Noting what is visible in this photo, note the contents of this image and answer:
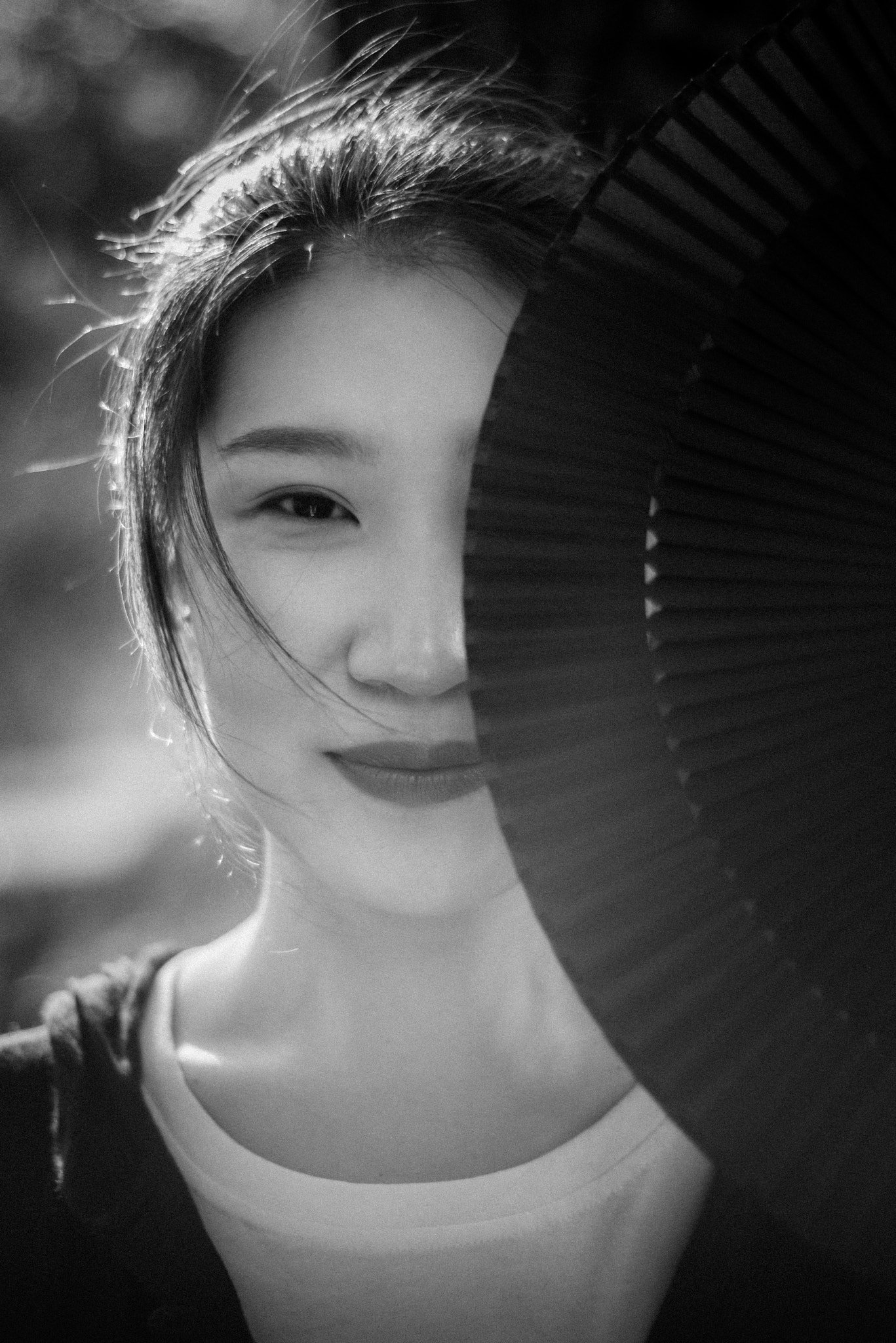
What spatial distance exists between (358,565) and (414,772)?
0.47 ft

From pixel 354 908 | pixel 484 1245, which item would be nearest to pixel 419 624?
pixel 354 908

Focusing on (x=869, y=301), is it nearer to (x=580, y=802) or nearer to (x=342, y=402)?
(x=580, y=802)

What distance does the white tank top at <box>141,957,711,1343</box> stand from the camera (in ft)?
2.72

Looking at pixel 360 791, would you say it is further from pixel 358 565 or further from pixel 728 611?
pixel 728 611

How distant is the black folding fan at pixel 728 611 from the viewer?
414 millimetres

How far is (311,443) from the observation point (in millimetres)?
777

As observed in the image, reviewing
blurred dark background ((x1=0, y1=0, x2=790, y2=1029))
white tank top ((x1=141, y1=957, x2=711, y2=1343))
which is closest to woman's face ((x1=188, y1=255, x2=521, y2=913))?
white tank top ((x1=141, y1=957, x2=711, y2=1343))

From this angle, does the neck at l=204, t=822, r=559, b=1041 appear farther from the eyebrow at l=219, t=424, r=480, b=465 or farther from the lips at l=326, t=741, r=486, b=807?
the eyebrow at l=219, t=424, r=480, b=465

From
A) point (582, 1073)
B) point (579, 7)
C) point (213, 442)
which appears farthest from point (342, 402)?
point (579, 7)

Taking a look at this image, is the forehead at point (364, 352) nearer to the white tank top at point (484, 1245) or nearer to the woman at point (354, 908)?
the woman at point (354, 908)

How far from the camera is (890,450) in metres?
0.41

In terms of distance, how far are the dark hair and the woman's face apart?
0.07 feet

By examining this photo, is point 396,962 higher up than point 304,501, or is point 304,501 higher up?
point 304,501

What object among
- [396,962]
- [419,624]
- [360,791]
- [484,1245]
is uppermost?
[419,624]
